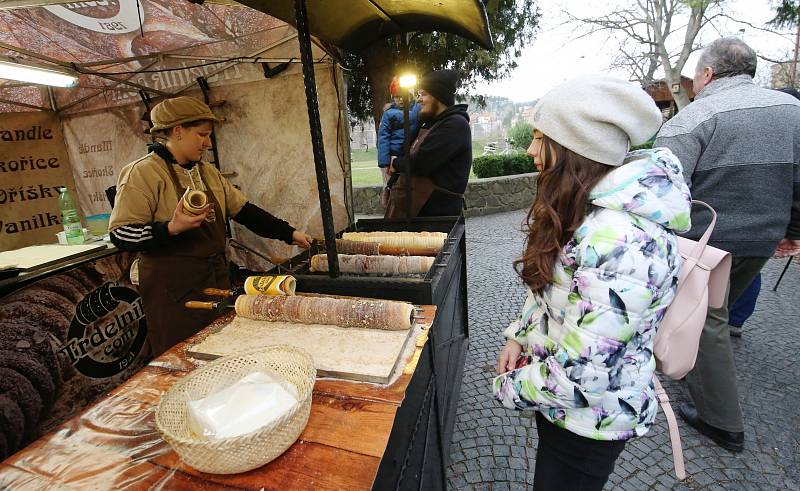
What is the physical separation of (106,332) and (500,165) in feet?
34.7

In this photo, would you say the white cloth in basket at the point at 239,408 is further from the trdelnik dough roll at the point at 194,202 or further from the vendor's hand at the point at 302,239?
the vendor's hand at the point at 302,239

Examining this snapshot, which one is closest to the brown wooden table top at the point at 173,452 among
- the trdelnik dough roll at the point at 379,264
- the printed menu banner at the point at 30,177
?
the trdelnik dough roll at the point at 379,264

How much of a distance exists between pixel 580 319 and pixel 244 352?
104 centimetres

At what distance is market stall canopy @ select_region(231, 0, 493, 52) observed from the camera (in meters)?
2.34

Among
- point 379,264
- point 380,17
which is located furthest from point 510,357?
point 380,17

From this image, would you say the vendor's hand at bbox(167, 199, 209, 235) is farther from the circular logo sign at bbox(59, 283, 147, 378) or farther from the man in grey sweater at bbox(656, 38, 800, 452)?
the man in grey sweater at bbox(656, 38, 800, 452)

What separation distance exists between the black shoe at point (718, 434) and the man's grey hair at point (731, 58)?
7.28ft

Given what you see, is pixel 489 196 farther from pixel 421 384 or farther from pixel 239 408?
pixel 239 408

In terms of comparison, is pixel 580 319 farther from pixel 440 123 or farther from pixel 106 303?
pixel 106 303

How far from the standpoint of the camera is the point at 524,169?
1201cm

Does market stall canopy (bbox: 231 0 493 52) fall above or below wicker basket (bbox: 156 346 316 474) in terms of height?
above

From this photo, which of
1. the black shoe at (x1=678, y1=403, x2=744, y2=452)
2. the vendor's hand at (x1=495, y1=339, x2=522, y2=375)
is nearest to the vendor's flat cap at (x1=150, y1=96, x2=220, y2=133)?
the vendor's hand at (x1=495, y1=339, x2=522, y2=375)

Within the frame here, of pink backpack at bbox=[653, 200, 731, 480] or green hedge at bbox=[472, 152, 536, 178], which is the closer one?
pink backpack at bbox=[653, 200, 731, 480]

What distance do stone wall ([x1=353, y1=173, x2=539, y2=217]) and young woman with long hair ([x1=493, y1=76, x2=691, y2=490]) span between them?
8115 mm
